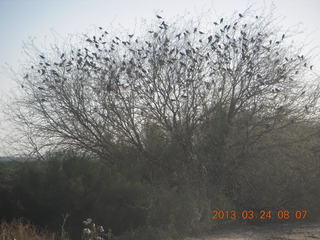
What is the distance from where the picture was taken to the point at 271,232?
9.20 metres

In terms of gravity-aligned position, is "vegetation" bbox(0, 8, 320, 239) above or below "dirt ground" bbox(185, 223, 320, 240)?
above

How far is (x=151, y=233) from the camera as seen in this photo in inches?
300

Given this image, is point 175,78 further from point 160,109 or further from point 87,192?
point 87,192

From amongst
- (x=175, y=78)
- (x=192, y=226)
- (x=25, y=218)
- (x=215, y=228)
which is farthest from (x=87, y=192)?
(x=175, y=78)

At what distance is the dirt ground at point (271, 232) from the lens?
27.4 feet

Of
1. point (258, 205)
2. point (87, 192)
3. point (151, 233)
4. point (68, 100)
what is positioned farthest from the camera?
point (68, 100)

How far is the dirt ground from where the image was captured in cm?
835

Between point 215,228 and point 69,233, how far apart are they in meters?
3.67
